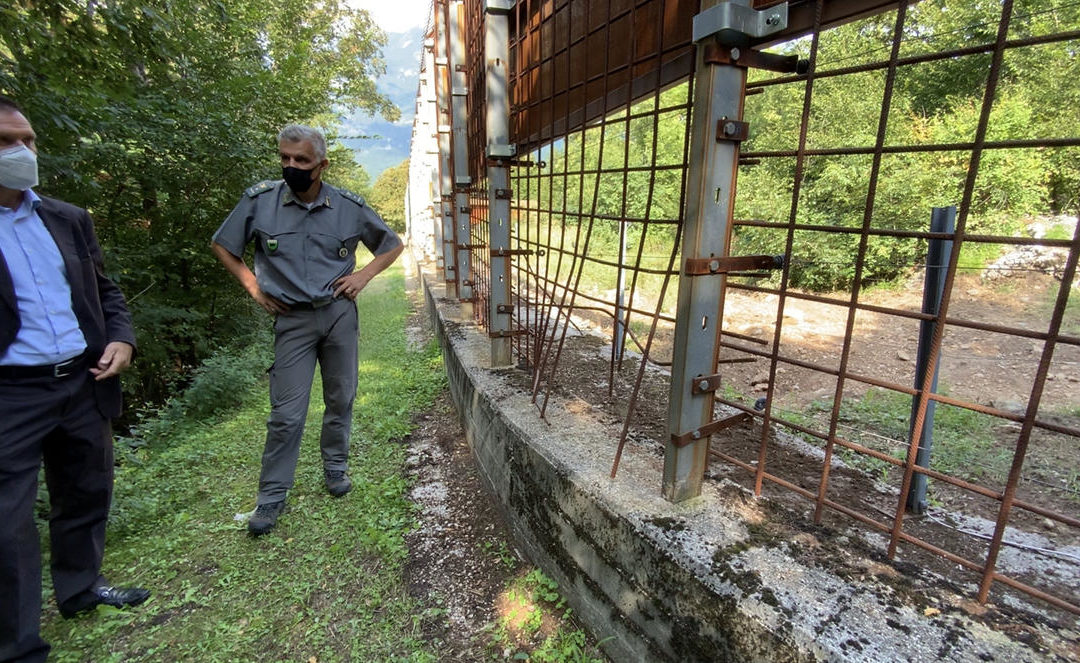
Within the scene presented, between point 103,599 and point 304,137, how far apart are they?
2141mm

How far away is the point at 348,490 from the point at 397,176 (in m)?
47.6

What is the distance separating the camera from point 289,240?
2523mm

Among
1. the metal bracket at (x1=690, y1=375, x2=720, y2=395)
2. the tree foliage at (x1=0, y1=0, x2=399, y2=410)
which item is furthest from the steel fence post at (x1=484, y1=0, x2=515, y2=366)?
the tree foliage at (x1=0, y1=0, x2=399, y2=410)

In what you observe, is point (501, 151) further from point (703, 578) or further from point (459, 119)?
point (703, 578)

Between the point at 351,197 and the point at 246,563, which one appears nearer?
the point at 246,563

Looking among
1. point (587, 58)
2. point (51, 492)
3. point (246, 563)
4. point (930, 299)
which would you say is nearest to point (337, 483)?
point (246, 563)

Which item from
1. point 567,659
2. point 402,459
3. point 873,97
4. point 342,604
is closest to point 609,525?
point 567,659

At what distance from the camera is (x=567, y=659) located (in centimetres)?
180

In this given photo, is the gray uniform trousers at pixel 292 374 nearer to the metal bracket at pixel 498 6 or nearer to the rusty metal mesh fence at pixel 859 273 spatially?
the rusty metal mesh fence at pixel 859 273

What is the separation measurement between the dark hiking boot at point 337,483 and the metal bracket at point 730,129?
256 centimetres

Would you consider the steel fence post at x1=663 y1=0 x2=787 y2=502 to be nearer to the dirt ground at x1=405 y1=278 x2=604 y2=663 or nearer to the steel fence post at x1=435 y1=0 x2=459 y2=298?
the dirt ground at x1=405 y1=278 x2=604 y2=663

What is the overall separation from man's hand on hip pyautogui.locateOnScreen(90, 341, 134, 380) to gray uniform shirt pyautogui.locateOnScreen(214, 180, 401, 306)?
0.62 m

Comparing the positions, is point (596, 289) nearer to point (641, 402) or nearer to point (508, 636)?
point (641, 402)

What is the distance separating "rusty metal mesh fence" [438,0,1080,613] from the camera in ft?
4.44
